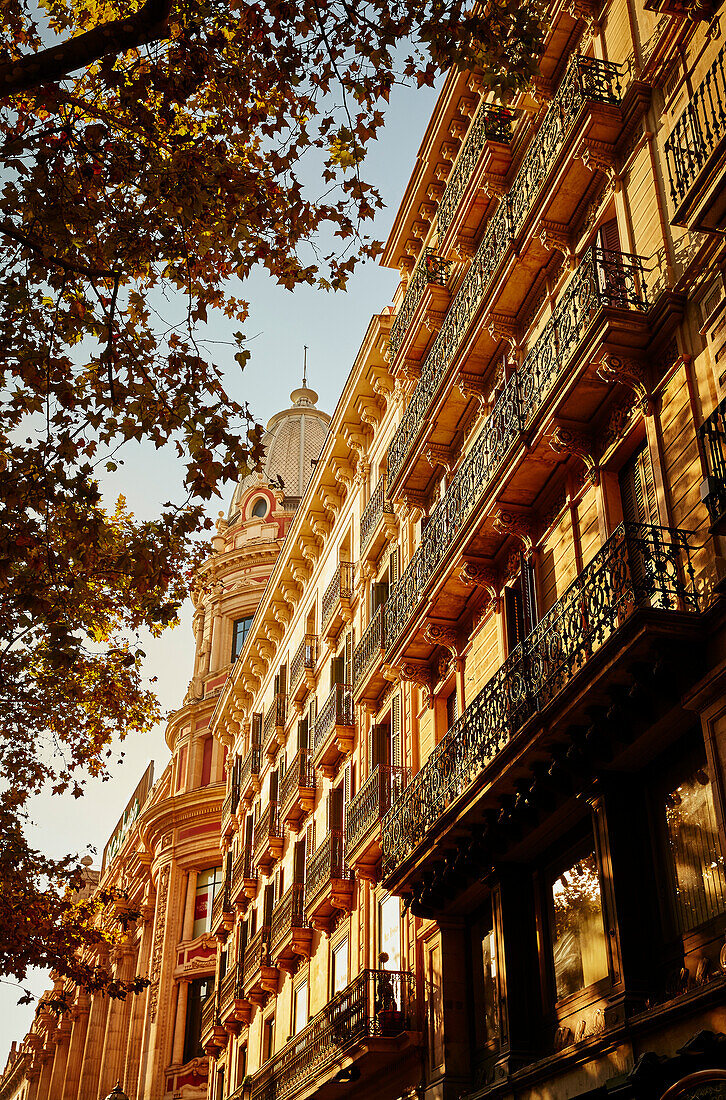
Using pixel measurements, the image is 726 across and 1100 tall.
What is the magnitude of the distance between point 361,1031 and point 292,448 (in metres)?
39.5

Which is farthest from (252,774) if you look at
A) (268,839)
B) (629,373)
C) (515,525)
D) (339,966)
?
(629,373)

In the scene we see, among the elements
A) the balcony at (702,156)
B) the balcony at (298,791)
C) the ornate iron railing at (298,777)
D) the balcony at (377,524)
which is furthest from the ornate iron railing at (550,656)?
the ornate iron railing at (298,777)

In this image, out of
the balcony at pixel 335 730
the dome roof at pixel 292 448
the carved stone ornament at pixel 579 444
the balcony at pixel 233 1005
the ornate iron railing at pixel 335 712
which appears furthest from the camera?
the dome roof at pixel 292 448

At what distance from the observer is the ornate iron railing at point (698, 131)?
38.6 ft

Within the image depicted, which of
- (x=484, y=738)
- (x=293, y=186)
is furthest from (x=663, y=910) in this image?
(x=293, y=186)

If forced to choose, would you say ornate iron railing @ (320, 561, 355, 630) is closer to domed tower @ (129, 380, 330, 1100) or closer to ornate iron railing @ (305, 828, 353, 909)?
ornate iron railing @ (305, 828, 353, 909)

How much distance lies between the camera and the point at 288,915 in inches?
1079

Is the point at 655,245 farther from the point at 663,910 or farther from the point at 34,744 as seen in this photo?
the point at 34,744

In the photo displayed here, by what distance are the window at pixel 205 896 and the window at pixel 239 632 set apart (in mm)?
9110

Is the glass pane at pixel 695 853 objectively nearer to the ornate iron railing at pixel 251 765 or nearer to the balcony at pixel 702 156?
the balcony at pixel 702 156

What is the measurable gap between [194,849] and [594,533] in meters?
34.3

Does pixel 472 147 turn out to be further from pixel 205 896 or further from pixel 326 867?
pixel 205 896

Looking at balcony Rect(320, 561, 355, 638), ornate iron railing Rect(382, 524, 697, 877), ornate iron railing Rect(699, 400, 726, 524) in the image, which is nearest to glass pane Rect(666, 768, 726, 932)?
ornate iron railing Rect(382, 524, 697, 877)

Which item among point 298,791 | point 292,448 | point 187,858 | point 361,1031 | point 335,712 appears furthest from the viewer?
point 292,448
